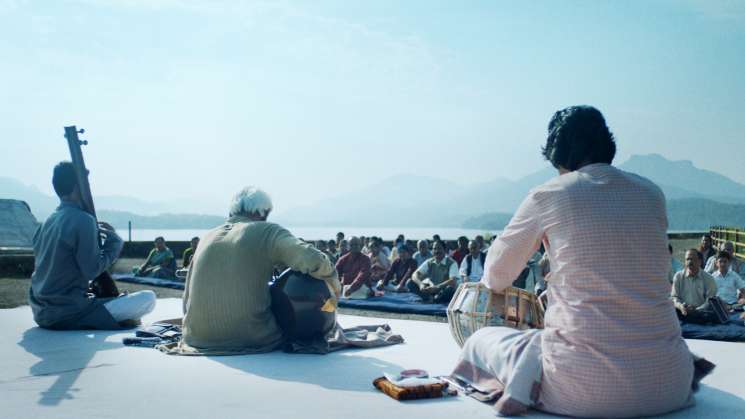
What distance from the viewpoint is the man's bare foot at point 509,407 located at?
2941 mm

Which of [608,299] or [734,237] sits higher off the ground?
Result: [608,299]

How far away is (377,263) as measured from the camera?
41.9 feet

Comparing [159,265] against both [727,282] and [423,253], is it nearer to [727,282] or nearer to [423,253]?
[423,253]

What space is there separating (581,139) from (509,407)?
4.01ft

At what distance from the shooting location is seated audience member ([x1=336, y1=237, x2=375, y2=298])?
10.6 metres

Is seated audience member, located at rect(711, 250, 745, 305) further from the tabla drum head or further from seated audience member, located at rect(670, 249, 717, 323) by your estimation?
the tabla drum head

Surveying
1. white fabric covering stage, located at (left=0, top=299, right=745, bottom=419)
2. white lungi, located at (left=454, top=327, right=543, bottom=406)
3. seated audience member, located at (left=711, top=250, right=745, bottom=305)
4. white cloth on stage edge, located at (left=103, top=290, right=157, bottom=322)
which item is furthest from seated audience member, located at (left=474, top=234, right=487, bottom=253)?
white lungi, located at (left=454, top=327, right=543, bottom=406)

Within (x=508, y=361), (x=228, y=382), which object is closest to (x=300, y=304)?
(x=228, y=382)

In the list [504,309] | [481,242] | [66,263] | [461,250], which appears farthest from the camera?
[461,250]

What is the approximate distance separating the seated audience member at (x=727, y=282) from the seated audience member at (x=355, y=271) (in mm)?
4922

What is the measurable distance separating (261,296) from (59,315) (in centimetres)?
212

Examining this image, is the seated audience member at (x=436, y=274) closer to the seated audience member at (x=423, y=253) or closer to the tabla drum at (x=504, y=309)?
the seated audience member at (x=423, y=253)

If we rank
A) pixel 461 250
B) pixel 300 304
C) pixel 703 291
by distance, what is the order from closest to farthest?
pixel 300 304
pixel 703 291
pixel 461 250

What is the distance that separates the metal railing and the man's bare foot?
16.3 m
